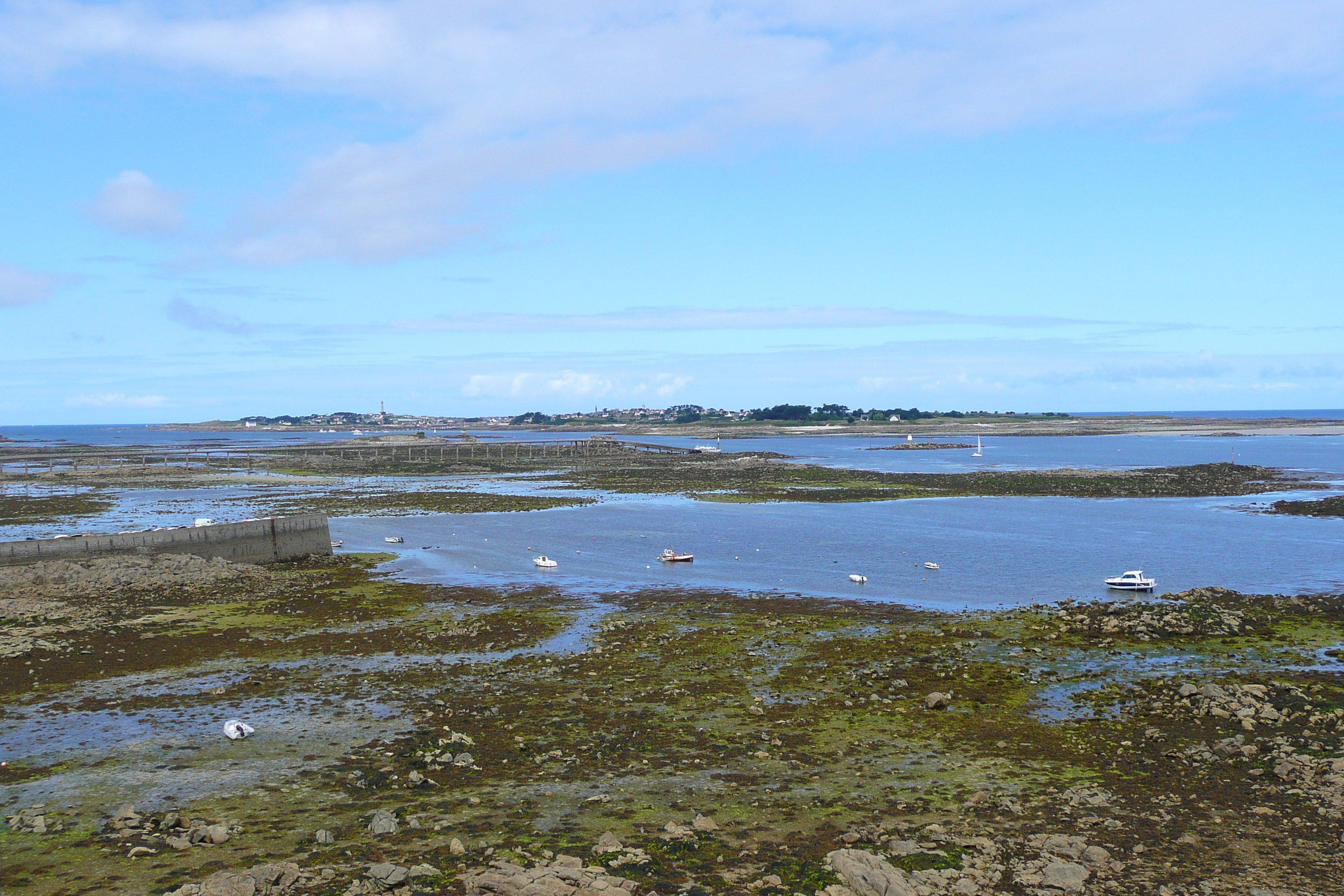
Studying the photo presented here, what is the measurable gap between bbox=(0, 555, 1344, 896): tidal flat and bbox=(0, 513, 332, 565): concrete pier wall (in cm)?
830

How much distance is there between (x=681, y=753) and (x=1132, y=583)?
2568 centimetres

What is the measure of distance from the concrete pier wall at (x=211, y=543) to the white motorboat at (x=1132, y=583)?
36.6m

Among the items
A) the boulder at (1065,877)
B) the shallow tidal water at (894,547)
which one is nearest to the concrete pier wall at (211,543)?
the shallow tidal water at (894,547)

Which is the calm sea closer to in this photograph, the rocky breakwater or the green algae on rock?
the green algae on rock

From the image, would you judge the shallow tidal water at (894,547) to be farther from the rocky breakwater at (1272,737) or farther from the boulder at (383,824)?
the boulder at (383,824)

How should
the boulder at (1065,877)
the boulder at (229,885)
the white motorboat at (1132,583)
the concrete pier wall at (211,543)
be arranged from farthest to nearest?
the concrete pier wall at (211,543), the white motorboat at (1132,583), the boulder at (1065,877), the boulder at (229,885)

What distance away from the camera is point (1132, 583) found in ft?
119

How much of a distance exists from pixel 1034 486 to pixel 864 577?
50.1 m

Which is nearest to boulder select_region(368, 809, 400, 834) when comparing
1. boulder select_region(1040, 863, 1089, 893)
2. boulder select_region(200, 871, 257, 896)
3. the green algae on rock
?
boulder select_region(200, 871, 257, 896)

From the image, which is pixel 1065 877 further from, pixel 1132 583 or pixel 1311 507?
pixel 1311 507

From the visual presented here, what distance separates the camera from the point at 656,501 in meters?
77.4

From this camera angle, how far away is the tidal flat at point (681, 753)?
1294 centimetres

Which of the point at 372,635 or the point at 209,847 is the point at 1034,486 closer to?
the point at 372,635

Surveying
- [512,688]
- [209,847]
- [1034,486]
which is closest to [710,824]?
[209,847]
